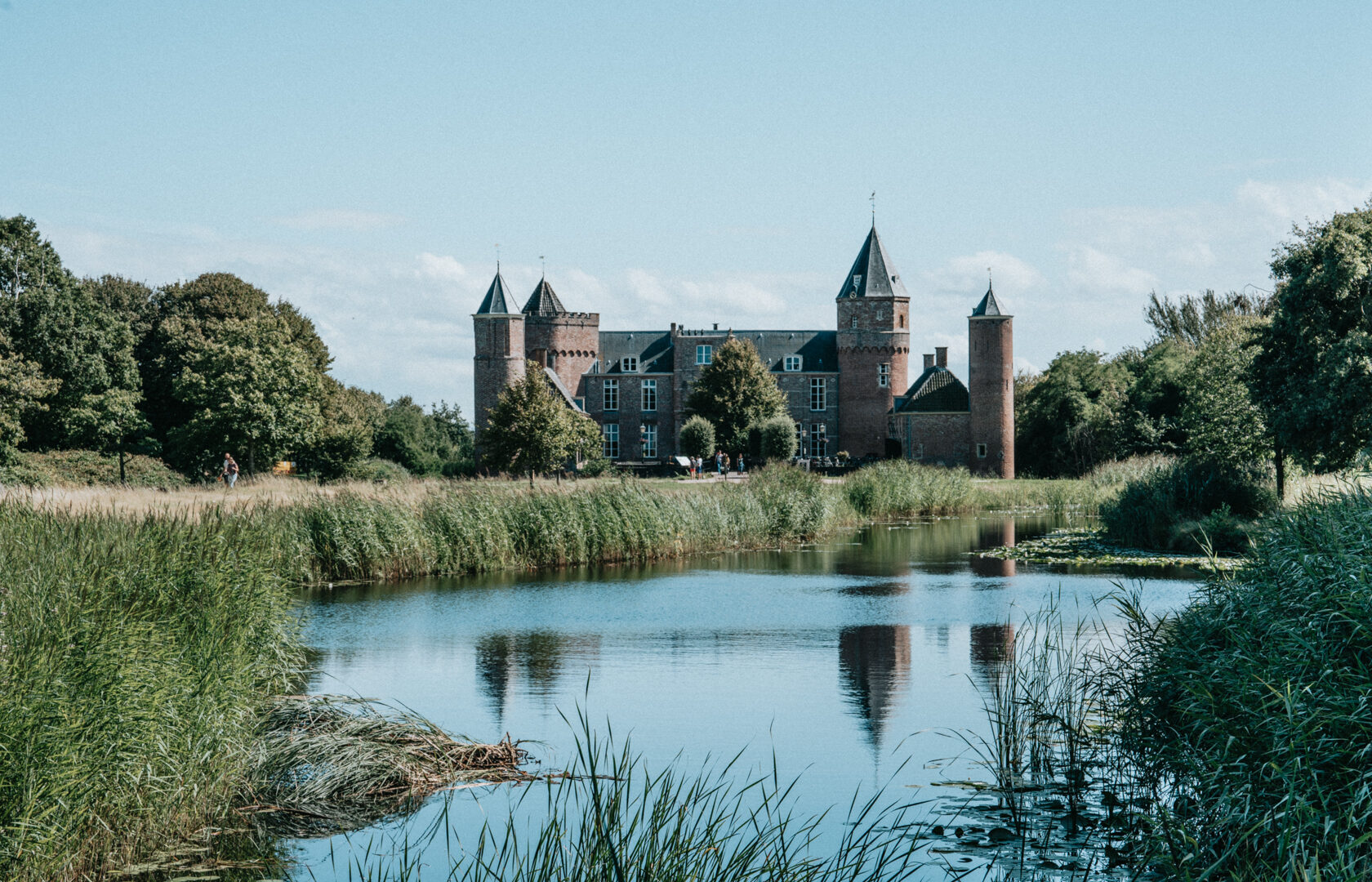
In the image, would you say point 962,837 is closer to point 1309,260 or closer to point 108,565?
point 108,565

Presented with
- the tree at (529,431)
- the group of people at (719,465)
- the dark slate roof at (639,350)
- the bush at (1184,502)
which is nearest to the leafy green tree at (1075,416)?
the group of people at (719,465)

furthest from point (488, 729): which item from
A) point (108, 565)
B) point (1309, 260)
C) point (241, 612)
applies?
point (1309, 260)

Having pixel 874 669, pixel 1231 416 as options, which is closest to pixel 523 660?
pixel 874 669

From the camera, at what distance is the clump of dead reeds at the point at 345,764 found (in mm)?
6445

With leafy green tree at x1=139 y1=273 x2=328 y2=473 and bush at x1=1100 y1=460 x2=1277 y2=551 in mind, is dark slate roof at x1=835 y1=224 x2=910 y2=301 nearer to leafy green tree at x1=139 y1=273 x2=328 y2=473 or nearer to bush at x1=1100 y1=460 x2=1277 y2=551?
leafy green tree at x1=139 y1=273 x2=328 y2=473

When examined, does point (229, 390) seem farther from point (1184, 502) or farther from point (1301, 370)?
point (1301, 370)

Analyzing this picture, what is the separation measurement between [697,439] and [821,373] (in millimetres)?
12081

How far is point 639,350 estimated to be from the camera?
63656mm

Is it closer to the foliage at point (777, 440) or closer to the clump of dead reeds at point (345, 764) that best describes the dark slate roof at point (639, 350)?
the foliage at point (777, 440)

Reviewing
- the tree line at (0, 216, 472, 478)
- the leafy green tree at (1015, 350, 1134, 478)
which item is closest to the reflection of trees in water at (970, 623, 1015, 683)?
the tree line at (0, 216, 472, 478)

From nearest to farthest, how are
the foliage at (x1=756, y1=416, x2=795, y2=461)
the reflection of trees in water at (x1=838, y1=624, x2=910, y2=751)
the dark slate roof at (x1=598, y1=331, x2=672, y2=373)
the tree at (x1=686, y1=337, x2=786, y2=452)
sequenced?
the reflection of trees in water at (x1=838, y1=624, x2=910, y2=751) < the foliage at (x1=756, y1=416, x2=795, y2=461) < the tree at (x1=686, y1=337, x2=786, y2=452) < the dark slate roof at (x1=598, y1=331, x2=672, y2=373)

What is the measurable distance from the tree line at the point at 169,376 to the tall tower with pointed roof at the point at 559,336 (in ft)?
50.7

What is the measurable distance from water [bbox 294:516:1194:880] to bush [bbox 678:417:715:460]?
104 feet

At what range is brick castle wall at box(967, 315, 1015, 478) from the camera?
53.0 meters
